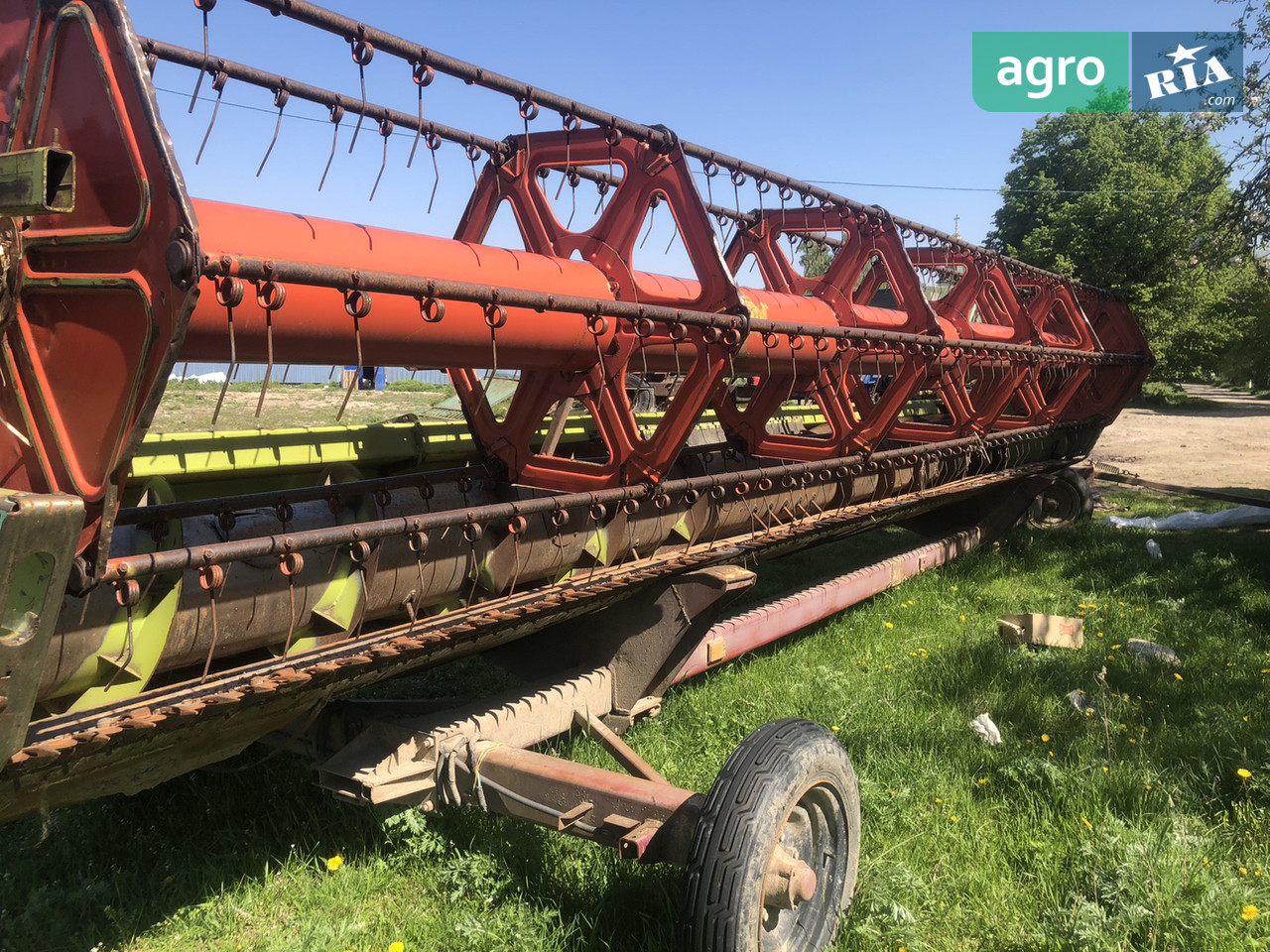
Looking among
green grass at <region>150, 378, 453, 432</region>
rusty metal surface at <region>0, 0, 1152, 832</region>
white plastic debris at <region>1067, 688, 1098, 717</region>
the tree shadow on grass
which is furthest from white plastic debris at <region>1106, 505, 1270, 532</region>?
green grass at <region>150, 378, 453, 432</region>

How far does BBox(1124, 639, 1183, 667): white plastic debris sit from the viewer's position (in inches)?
205

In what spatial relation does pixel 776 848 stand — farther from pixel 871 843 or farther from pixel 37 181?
pixel 37 181

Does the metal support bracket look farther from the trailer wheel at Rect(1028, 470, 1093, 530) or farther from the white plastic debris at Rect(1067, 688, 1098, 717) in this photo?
the trailer wheel at Rect(1028, 470, 1093, 530)

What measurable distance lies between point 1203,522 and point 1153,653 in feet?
14.5

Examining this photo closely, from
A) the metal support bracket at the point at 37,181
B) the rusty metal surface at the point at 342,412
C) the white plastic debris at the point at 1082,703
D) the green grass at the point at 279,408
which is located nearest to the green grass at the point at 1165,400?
the green grass at the point at 279,408

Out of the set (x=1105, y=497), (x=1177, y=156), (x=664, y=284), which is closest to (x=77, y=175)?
(x=664, y=284)

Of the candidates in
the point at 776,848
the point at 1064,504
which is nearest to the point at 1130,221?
the point at 1064,504

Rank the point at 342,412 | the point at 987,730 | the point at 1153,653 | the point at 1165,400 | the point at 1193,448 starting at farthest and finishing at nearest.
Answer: the point at 1165,400 < the point at 1193,448 < the point at 1153,653 < the point at 987,730 < the point at 342,412

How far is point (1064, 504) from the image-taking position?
31.3 ft

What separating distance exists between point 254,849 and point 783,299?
3915mm

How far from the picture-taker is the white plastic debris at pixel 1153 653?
5195 mm

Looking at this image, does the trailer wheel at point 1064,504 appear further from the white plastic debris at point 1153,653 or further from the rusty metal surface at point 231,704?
the rusty metal surface at point 231,704

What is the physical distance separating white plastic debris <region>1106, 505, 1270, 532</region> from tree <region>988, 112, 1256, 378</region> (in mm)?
11954

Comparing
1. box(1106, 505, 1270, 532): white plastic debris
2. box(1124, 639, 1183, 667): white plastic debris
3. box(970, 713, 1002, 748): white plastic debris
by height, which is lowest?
box(1106, 505, 1270, 532): white plastic debris
